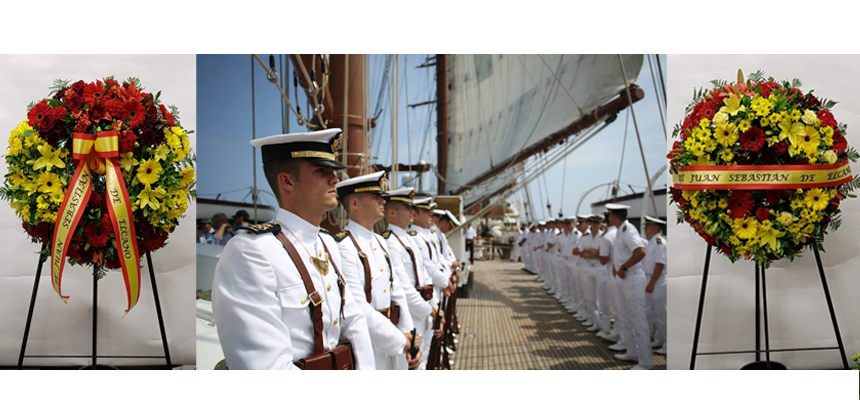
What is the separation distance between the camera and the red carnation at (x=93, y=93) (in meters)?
1.66

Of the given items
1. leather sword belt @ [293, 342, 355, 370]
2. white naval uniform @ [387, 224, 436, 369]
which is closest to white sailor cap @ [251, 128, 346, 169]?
leather sword belt @ [293, 342, 355, 370]

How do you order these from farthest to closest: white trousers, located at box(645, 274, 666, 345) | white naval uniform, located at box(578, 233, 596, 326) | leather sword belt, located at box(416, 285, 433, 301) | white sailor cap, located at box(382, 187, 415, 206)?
white naval uniform, located at box(578, 233, 596, 326)
white trousers, located at box(645, 274, 666, 345)
white sailor cap, located at box(382, 187, 415, 206)
leather sword belt, located at box(416, 285, 433, 301)

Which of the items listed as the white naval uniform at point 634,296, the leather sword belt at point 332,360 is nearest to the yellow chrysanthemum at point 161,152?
the leather sword belt at point 332,360

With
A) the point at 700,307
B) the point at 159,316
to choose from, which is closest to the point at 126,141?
the point at 159,316

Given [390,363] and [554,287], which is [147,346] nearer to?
[390,363]

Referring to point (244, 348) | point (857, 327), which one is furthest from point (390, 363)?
point (857, 327)

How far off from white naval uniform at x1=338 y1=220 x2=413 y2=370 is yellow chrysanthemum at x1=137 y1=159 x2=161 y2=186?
2.44 ft

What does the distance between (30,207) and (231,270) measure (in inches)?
47.8

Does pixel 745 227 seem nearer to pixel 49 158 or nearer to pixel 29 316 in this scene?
pixel 49 158

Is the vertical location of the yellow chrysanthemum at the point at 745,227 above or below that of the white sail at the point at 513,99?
below

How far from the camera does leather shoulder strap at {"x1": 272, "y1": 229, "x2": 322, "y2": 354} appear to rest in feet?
3.67

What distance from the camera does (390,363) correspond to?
1.87m

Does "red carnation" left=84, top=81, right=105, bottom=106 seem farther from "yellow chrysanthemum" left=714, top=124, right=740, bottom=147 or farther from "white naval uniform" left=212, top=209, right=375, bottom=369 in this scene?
"yellow chrysanthemum" left=714, top=124, right=740, bottom=147

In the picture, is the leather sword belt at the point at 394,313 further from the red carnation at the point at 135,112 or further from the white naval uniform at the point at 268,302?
the red carnation at the point at 135,112
